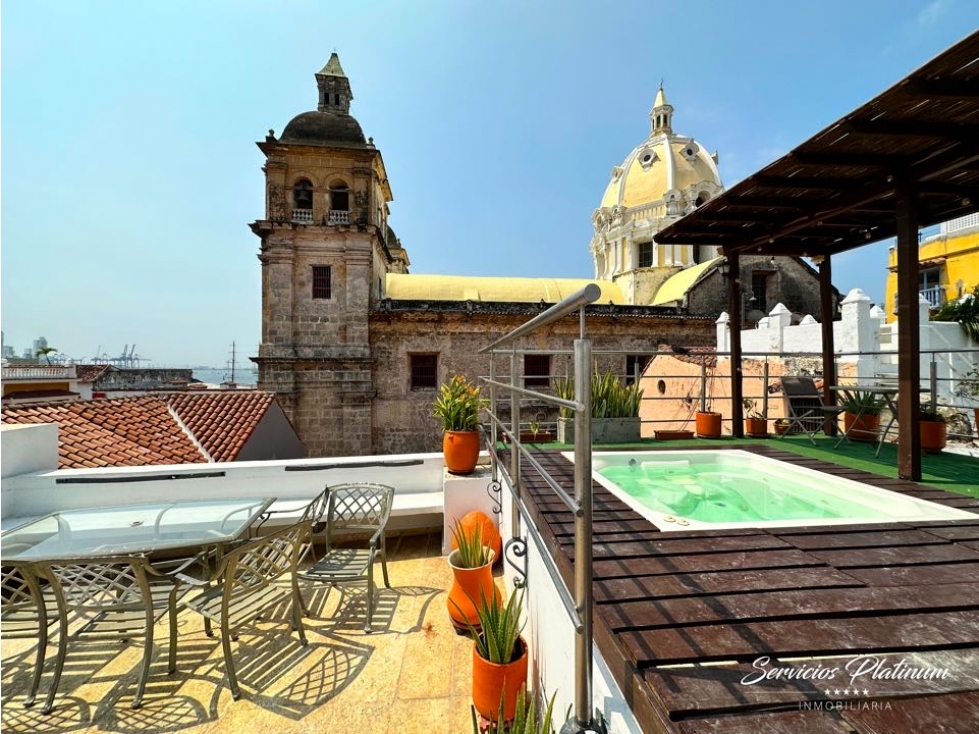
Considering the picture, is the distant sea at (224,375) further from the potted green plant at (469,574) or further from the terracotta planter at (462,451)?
the potted green plant at (469,574)

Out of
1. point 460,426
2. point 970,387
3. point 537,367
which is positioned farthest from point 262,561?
point 537,367

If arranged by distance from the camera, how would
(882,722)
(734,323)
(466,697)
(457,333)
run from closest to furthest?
(882,722) → (466,697) → (734,323) → (457,333)

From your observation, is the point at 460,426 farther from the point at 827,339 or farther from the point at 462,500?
the point at 827,339

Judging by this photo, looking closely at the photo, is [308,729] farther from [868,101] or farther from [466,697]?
[868,101]

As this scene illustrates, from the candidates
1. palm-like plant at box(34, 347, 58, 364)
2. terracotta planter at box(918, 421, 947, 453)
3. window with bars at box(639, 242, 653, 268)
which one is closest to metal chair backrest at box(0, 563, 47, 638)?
terracotta planter at box(918, 421, 947, 453)

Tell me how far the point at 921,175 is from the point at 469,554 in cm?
466

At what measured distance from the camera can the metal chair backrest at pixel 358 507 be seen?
348cm

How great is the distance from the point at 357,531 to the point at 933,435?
587cm

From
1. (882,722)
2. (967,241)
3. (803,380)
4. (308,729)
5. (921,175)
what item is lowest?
(308,729)

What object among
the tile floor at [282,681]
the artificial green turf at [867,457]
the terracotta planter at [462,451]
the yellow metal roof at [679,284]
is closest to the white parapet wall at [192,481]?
the terracotta planter at [462,451]

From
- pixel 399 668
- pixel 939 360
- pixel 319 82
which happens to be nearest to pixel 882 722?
pixel 399 668

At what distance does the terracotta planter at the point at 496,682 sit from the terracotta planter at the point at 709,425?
174 inches

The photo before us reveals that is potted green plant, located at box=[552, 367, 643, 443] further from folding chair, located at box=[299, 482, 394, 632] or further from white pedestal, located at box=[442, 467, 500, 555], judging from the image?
folding chair, located at box=[299, 482, 394, 632]

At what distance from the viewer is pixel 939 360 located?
22.5 feet
